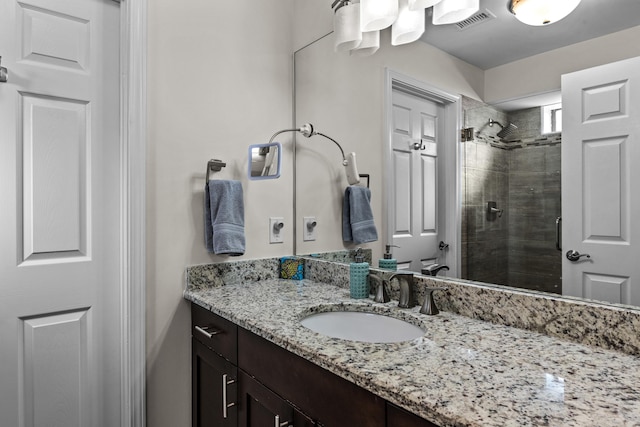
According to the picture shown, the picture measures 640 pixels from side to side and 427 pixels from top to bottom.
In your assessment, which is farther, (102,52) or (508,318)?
(102,52)

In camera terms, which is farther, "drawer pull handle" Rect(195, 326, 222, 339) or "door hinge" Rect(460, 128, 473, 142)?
"drawer pull handle" Rect(195, 326, 222, 339)

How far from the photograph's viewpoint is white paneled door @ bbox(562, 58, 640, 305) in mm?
879

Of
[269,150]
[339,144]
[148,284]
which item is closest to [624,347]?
[339,144]

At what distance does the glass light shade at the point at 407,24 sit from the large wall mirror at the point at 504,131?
0.03 metres

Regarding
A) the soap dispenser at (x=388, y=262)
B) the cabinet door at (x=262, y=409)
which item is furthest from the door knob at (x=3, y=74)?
the soap dispenser at (x=388, y=262)

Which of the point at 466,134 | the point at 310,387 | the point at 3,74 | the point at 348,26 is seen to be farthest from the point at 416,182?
the point at 3,74

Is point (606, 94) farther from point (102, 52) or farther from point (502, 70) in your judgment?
point (102, 52)

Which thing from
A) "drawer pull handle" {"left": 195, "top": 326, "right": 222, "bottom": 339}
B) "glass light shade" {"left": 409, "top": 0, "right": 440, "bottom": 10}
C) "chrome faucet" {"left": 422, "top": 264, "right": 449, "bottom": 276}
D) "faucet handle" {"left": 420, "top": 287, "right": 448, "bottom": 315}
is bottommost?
"drawer pull handle" {"left": 195, "top": 326, "right": 222, "bottom": 339}

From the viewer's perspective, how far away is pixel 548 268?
1.02 meters

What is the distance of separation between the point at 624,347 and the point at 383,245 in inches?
31.5

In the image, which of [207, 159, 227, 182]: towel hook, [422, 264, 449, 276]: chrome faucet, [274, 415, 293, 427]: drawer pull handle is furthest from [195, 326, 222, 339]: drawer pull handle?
[422, 264, 449, 276]: chrome faucet

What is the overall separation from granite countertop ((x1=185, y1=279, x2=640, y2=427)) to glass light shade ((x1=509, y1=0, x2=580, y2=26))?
85 centimetres

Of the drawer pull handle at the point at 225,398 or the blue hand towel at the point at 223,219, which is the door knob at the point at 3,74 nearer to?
the blue hand towel at the point at 223,219

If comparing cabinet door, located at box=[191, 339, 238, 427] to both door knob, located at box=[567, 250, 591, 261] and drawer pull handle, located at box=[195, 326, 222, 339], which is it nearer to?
drawer pull handle, located at box=[195, 326, 222, 339]
